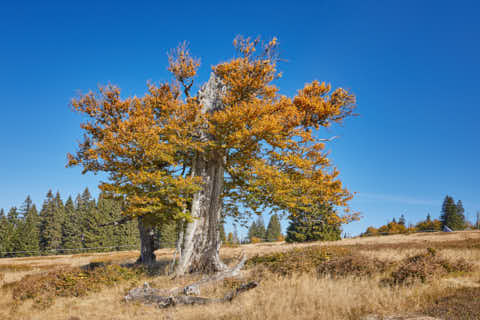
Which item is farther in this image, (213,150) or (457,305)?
(213,150)

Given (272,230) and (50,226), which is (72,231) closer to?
(50,226)

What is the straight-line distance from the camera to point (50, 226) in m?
63.7

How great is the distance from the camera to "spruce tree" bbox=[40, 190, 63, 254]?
2478 inches

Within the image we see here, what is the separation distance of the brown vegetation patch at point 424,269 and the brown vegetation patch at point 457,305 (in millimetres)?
1110

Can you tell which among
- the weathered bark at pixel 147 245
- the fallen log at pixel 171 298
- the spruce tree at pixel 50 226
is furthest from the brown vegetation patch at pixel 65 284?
the spruce tree at pixel 50 226

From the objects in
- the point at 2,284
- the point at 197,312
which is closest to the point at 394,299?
the point at 197,312

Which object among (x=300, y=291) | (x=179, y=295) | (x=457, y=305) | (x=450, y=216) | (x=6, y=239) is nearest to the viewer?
(x=457, y=305)

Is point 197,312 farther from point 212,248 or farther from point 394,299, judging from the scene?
point 212,248

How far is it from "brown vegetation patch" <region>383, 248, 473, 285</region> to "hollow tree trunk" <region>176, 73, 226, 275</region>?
24.2 ft

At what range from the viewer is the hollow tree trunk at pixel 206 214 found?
44.1 ft

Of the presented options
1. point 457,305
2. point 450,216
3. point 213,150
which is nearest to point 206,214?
point 213,150

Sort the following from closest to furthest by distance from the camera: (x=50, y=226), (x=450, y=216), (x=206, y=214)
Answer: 1. (x=206, y=214)
2. (x=50, y=226)
3. (x=450, y=216)

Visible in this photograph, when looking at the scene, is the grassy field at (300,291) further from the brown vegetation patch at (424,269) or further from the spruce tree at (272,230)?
the spruce tree at (272,230)

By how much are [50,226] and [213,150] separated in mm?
64559
